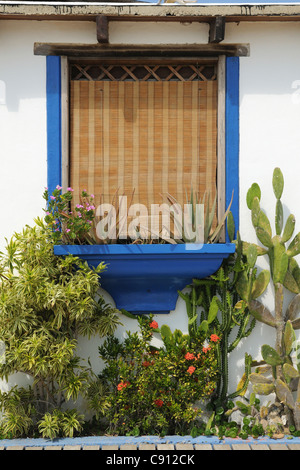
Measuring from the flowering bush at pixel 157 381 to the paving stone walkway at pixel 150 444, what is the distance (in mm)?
157

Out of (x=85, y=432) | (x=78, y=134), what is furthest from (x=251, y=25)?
(x=85, y=432)

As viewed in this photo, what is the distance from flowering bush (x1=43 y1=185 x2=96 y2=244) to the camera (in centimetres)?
553

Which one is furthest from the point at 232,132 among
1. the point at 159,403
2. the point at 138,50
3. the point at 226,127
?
the point at 159,403

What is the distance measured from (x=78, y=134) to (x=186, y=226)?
4.72ft

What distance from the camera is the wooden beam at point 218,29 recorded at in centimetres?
568

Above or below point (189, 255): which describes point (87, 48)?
above

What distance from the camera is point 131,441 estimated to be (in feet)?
17.4

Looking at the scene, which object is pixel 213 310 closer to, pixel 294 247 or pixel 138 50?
pixel 294 247

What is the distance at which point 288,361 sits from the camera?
5.77 m

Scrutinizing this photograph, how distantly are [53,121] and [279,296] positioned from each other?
281cm

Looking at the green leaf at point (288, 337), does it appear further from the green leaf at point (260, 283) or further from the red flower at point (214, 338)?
the red flower at point (214, 338)

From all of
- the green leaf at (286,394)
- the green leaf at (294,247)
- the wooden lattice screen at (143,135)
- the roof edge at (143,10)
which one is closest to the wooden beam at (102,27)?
the roof edge at (143,10)

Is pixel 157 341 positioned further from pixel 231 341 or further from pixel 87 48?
pixel 87 48

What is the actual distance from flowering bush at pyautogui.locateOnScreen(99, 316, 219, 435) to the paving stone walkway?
157 millimetres
